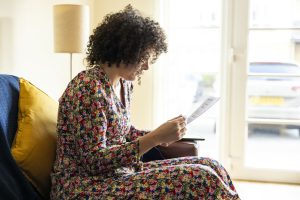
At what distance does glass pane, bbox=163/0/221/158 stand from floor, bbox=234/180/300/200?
35cm

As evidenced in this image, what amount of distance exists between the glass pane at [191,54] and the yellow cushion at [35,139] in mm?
1537

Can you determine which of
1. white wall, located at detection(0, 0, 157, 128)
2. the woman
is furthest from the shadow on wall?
the woman

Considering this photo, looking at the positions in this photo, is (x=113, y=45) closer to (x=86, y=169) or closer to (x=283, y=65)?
(x=86, y=169)

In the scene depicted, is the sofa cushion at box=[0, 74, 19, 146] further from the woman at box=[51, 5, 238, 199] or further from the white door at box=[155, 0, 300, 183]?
the white door at box=[155, 0, 300, 183]

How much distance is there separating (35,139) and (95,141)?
0.30 m

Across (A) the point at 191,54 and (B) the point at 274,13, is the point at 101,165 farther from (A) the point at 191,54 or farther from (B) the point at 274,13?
(B) the point at 274,13

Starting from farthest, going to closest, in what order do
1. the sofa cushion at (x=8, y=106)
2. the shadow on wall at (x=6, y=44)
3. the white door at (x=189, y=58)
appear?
the white door at (x=189, y=58)
the shadow on wall at (x=6, y=44)
the sofa cushion at (x=8, y=106)

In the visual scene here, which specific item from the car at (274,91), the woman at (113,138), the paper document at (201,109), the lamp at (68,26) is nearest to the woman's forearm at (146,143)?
the woman at (113,138)

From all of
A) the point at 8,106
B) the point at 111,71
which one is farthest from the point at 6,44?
the point at 111,71

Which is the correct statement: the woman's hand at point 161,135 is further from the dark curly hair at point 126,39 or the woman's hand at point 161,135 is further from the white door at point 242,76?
the white door at point 242,76

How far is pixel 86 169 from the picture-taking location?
1.50 meters

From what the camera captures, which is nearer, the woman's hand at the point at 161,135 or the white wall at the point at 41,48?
the woman's hand at the point at 161,135

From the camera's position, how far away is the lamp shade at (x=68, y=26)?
228 cm

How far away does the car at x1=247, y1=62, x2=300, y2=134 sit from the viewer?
2996 millimetres
